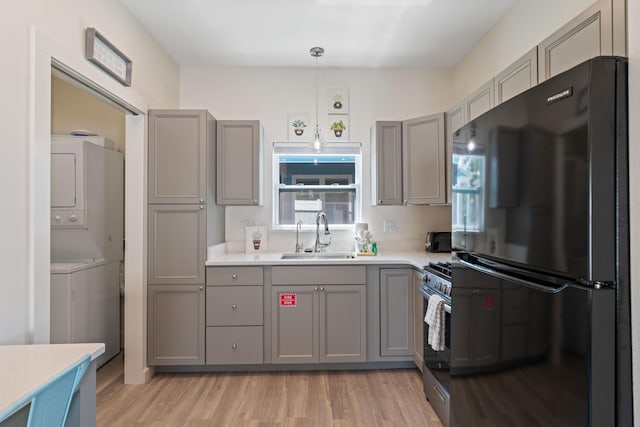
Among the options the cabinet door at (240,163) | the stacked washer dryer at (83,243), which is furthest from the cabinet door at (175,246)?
the stacked washer dryer at (83,243)

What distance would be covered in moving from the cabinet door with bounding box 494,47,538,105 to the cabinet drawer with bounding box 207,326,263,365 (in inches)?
94.0

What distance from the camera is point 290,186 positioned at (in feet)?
11.2

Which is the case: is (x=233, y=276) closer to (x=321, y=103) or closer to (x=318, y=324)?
(x=318, y=324)

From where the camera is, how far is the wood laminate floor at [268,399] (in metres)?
2.11

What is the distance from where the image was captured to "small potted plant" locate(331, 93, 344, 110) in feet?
11.1

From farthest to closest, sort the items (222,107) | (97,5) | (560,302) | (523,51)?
1. (222,107)
2. (523,51)
3. (97,5)
4. (560,302)

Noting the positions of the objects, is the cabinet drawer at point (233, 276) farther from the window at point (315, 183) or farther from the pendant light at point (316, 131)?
the pendant light at point (316, 131)

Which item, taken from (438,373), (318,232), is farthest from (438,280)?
(318,232)

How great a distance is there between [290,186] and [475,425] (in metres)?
2.50

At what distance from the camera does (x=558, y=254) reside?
1013 mm

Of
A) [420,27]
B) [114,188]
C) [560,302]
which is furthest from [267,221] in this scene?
[560,302]

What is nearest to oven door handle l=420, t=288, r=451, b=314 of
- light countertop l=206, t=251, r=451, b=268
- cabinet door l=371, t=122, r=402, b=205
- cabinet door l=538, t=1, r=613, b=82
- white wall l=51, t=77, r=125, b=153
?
light countertop l=206, t=251, r=451, b=268

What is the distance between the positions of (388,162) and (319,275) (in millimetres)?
1210

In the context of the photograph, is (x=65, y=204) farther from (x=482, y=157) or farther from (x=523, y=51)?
(x=523, y=51)
